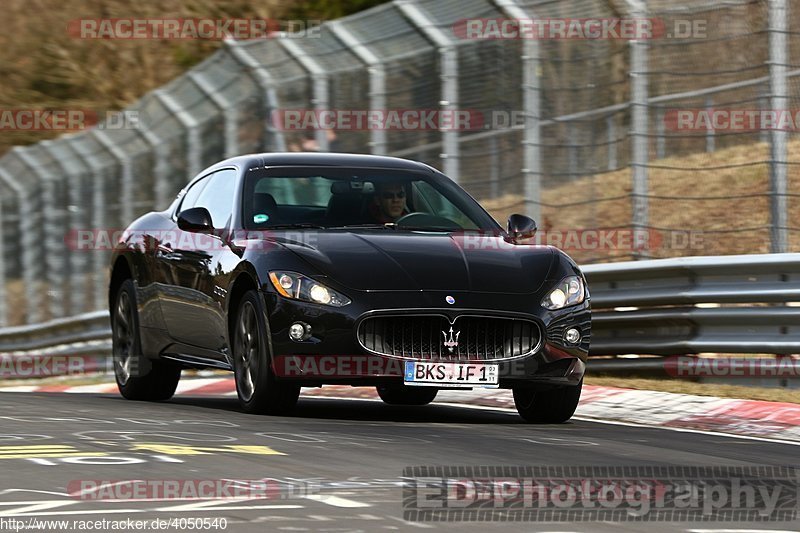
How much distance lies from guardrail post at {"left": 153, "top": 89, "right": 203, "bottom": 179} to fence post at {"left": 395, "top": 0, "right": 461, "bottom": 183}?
12.7 feet

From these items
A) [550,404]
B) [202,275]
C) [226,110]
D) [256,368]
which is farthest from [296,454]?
[226,110]

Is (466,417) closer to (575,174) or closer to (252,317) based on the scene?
(252,317)

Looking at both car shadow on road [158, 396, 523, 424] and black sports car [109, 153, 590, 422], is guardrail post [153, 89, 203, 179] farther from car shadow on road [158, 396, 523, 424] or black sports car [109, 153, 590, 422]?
black sports car [109, 153, 590, 422]

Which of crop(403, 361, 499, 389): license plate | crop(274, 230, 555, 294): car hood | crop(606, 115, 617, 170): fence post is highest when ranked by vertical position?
crop(606, 115, 617, 170): fence post

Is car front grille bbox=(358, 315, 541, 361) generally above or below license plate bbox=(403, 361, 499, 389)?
above

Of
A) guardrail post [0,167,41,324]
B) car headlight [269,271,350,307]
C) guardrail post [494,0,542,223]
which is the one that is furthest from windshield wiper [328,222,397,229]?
Result: guardrail post [0,167,41,324]

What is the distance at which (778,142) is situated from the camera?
12156 mm

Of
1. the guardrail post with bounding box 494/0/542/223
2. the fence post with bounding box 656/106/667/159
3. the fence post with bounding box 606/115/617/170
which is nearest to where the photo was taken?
the fence post with bounding box 656/106/667/159

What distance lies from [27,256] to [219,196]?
1252 centimetres

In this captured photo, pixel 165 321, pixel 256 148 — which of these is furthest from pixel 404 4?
pixel 165 321

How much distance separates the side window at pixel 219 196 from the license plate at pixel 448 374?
6.17 feet

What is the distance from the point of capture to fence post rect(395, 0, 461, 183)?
1450 centimetres

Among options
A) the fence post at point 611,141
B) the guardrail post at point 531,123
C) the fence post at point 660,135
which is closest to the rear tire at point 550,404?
the fence post at point 660,135

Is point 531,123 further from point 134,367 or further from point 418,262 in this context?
point 418,262
